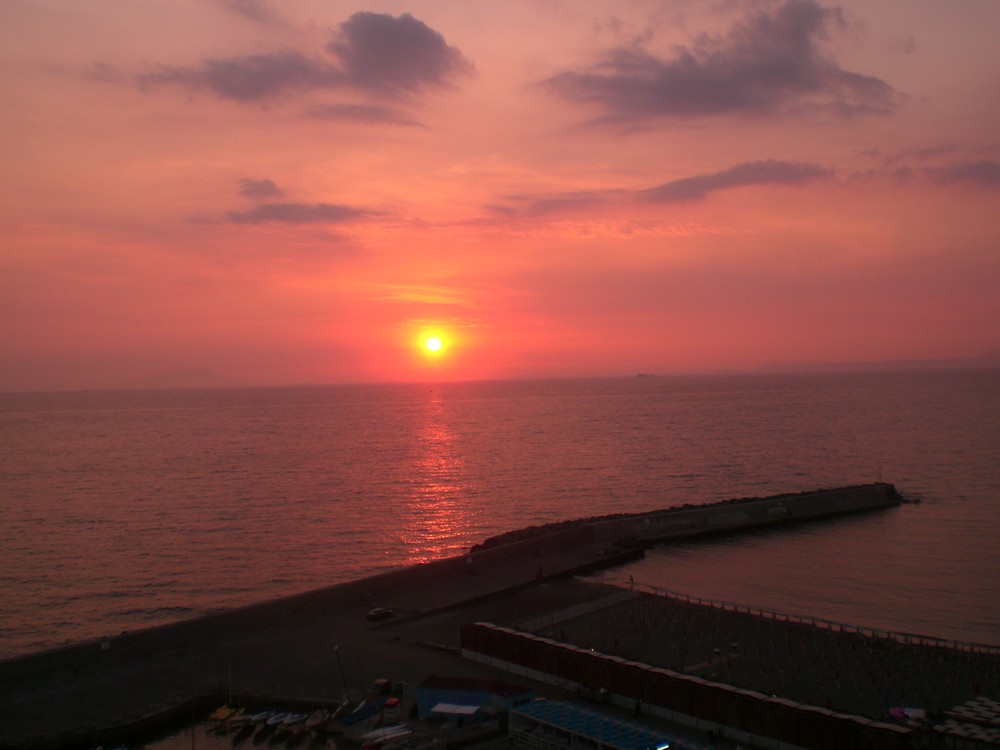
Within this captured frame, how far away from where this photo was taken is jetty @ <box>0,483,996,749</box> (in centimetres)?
1891

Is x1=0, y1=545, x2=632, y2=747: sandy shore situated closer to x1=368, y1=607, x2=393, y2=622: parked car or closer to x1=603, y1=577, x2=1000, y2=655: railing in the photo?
x1=368, y1=607, x2=393, y2=622: parked car

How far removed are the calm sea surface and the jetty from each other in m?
6.04

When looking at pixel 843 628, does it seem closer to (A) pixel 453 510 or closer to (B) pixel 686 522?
(B) pixel 686 522

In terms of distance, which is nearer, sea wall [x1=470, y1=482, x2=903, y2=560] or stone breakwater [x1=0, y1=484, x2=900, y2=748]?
stone breakwater [x1=0, y1=484, x2=900, y2=748]

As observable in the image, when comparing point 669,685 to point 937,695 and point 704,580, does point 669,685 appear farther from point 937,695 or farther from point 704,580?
point 704,580

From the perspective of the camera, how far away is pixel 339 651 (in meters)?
22.7

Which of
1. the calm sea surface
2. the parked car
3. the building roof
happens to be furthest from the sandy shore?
the calm sea surface

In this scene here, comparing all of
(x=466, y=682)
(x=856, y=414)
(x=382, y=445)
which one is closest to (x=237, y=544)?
(x=466, y=682)

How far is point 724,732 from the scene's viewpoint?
A: 1594 cm

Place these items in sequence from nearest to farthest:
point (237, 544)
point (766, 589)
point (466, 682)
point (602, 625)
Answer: point (466, 682) → point (602, 625) → point (766, 589) → point (237, 544)

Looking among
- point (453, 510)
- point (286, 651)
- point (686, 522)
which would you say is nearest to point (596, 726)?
point (286, 651)

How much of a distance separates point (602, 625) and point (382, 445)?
81260 mm

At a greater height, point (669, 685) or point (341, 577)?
point (669, 685)

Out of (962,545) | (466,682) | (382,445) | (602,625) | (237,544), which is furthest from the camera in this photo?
(382,445)
